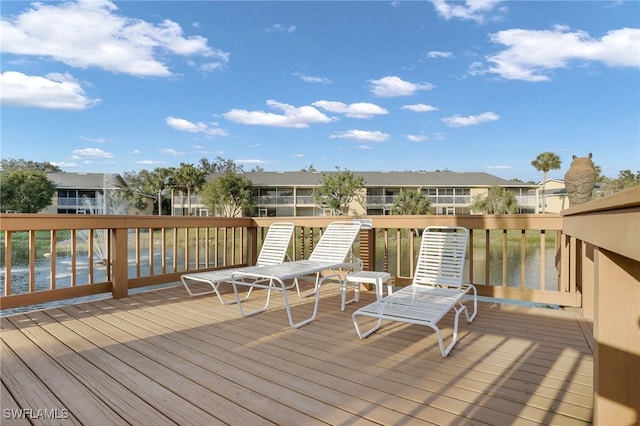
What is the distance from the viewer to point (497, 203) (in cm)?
2731

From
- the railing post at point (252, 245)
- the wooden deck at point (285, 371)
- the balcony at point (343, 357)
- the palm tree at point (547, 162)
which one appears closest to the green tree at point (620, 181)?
the palm tree at point (547, 162)

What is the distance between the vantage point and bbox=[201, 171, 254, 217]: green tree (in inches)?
1209

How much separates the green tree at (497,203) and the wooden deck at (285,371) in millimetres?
25665

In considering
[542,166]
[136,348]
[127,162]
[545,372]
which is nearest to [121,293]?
[136,348]

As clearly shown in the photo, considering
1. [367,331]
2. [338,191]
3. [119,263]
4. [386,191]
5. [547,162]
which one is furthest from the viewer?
[386,191]

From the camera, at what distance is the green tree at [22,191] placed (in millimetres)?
29906

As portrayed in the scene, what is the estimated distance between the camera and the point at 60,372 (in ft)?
7.92

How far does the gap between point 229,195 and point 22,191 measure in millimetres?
16383

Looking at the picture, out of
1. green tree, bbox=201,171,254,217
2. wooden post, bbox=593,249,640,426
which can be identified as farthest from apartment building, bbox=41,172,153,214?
wooden post, bbox=593,249,640,426

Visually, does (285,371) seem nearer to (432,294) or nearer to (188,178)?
(432,294)

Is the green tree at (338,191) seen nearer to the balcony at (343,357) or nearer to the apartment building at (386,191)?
the apartment building at (386,191)

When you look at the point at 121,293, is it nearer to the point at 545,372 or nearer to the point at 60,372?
the point at 60,372

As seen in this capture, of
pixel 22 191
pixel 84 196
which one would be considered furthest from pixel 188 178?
pixel 22 191

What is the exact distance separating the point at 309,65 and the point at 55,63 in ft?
56.8
